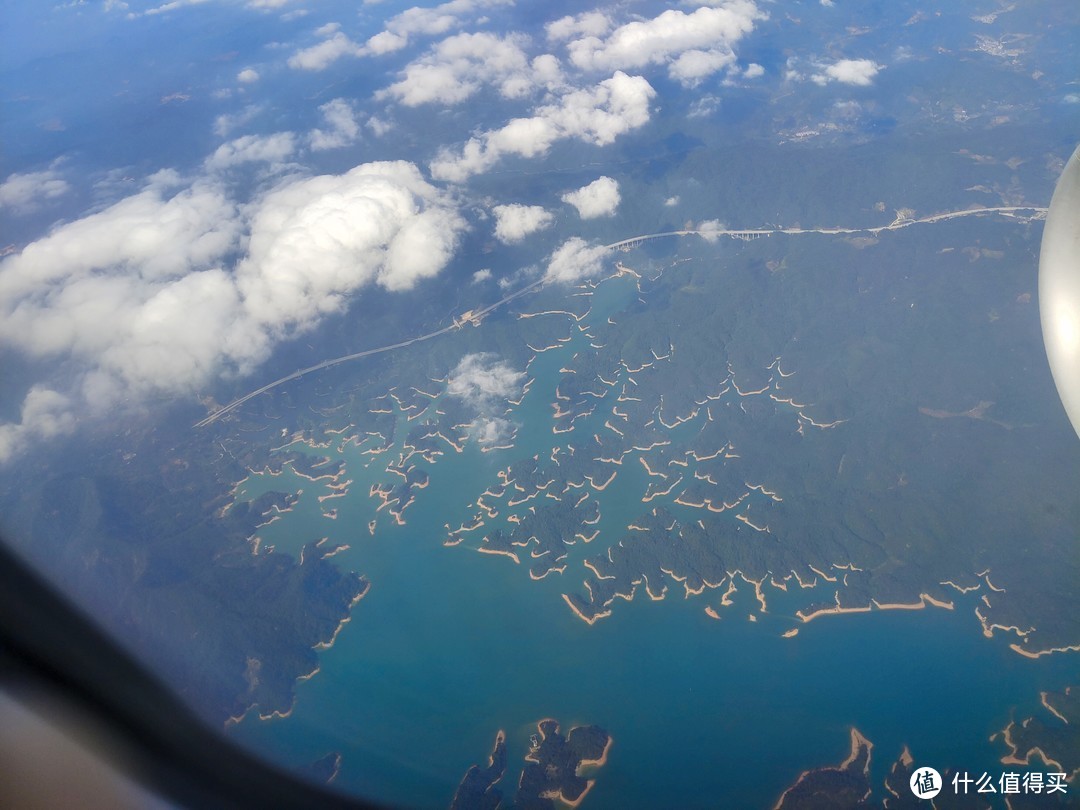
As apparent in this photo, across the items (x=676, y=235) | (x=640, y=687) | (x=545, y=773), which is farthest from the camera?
(x=676, y=235)

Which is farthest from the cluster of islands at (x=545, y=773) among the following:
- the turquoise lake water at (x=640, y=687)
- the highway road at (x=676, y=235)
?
the highway road at (x=676, y=235)

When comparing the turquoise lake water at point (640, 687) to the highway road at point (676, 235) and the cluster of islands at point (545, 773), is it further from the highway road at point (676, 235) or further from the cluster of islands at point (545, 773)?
the highway road at point (676, 235)

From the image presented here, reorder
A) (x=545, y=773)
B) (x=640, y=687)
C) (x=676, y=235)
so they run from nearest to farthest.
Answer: (x=545, y=773) → (x=640, y=687) → (x=676, y=235)

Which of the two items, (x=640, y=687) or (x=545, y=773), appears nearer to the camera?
(x=545, y=773)

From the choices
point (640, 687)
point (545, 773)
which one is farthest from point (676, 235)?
point (545, 773)

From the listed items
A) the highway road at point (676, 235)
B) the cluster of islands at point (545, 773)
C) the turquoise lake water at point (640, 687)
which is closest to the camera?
the cluster of islands at point (545, 773)

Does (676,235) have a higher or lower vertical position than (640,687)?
lower

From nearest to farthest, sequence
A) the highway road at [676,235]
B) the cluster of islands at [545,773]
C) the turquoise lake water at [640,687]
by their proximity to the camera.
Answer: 1. the cluster of islands at [545,773]
2. the turquoise lake water at [640,687]
3. the highway road at [676,235]

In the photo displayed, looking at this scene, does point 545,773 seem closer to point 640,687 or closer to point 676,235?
point 640,687

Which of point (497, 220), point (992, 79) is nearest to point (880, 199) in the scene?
point (992, 79)

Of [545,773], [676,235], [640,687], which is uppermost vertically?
[545,773]
